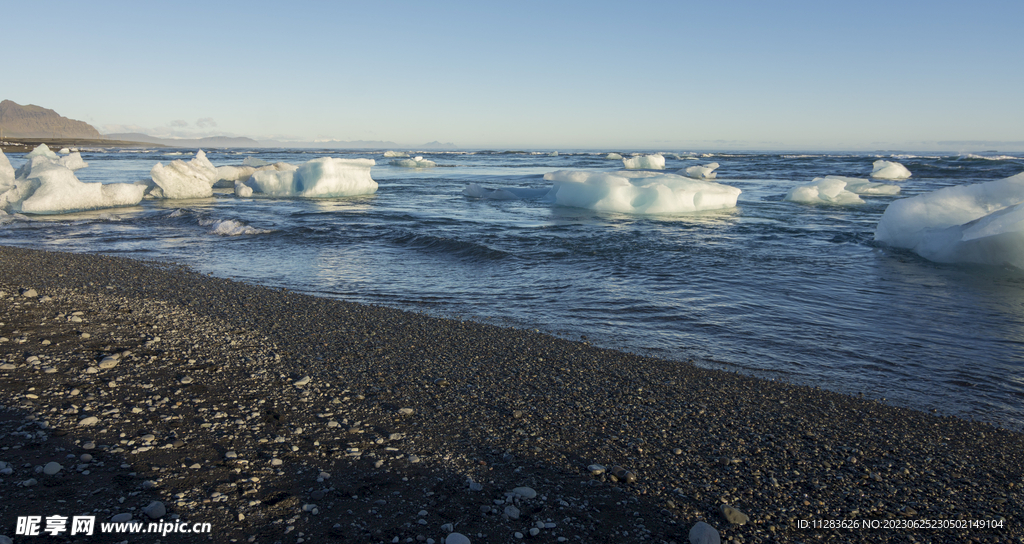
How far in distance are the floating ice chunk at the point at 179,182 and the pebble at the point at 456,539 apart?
19.0 meters

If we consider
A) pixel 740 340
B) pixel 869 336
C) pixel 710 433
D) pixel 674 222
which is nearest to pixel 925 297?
pixel 869 336

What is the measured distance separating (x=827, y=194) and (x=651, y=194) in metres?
7.19

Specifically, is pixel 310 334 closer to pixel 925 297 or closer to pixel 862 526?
pixel 862 526

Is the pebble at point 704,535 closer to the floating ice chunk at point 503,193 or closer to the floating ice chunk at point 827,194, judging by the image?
the floating ice chunk at point 503,193

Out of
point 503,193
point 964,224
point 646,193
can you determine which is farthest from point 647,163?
point 964,224

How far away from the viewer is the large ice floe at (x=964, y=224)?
7852 millimetres

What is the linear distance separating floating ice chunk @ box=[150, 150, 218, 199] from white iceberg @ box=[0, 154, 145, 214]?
7.96ft

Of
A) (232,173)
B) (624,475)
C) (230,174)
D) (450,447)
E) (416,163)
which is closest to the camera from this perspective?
(624,475)

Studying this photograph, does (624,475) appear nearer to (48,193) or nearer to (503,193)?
(48,193)

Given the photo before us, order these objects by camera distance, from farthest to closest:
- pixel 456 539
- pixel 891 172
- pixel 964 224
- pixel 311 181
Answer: pixel 891 172 → pixel 311 181 → pixel 964 224 → pixel 456 539

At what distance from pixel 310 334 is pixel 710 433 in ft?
11.1

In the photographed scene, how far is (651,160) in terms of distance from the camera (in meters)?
35.4

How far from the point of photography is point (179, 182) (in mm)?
17672

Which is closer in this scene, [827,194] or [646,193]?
[646,193]
